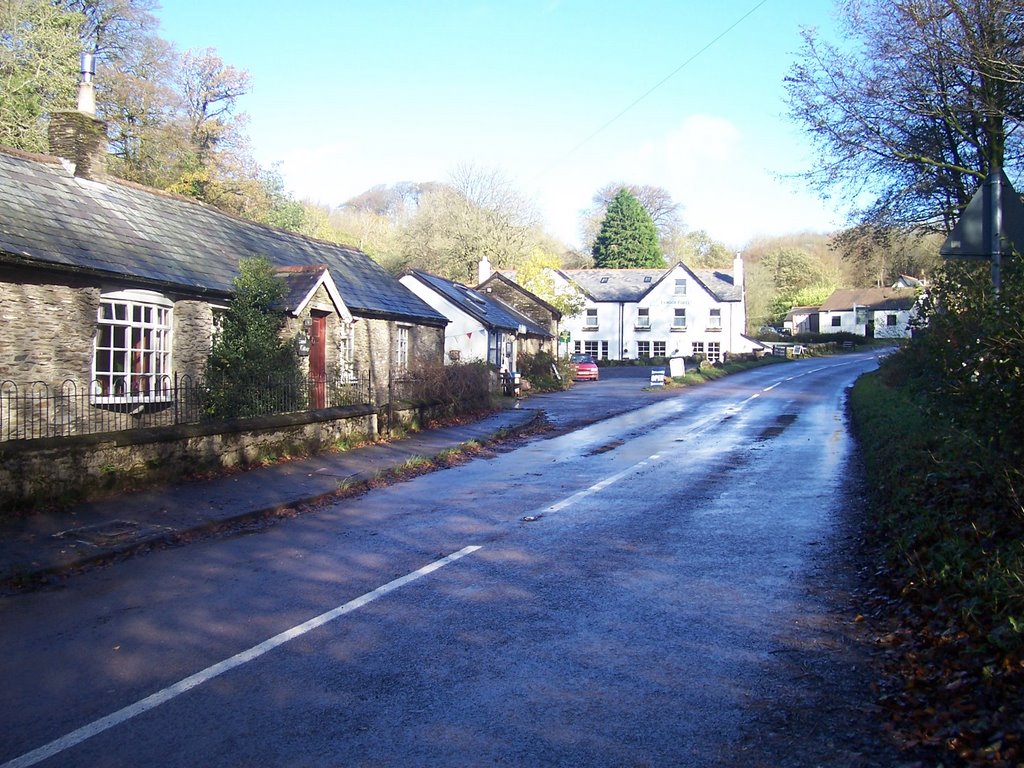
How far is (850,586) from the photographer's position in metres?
6.89

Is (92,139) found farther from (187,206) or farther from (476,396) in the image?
(476,396)

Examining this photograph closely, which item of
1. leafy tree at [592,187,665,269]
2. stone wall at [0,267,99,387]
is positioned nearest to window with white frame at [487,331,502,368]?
stone wall at [0,267,99,387]

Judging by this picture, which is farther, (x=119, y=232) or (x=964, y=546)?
(x=119, y=232)

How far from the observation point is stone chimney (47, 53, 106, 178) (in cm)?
1788

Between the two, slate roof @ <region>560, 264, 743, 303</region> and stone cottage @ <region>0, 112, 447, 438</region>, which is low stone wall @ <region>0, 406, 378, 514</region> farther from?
slate roof @ <region>560, 264, 743, 303</region>

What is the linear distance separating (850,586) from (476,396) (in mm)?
17669

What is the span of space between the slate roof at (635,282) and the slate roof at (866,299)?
87.4 feet

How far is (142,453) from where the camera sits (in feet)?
38.2

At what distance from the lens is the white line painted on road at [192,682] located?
4.20 meters

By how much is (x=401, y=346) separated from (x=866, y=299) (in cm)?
7649

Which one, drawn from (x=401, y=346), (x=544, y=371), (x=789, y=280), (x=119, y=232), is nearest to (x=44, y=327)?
(x=119, y=232)

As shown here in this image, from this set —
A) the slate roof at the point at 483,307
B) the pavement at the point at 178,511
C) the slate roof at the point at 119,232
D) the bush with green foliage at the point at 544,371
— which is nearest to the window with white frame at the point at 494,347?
the slate roof at the point at 483,307

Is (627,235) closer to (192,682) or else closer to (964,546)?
(964,546)

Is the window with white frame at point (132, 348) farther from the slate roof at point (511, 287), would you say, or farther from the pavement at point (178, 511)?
the slate roof at point (511, 287)
